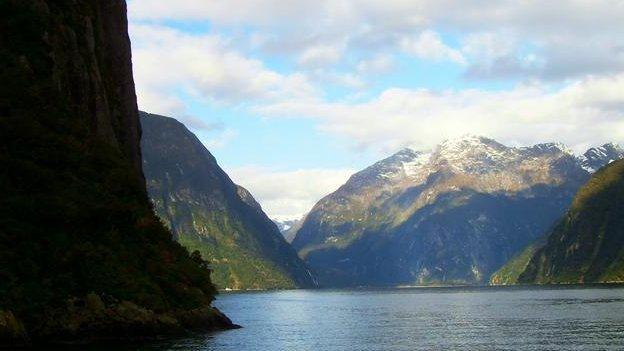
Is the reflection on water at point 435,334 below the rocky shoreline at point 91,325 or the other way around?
below

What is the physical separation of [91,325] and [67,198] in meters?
17.7

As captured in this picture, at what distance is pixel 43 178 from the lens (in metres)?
97.6

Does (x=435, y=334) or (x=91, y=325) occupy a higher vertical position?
(x=91, y=325)

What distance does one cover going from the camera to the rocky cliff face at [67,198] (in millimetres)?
87250

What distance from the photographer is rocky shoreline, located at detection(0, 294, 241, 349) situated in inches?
3130

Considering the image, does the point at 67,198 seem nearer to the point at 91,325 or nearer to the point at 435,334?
the point at 91,325

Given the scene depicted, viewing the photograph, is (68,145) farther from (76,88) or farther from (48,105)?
(76,88)

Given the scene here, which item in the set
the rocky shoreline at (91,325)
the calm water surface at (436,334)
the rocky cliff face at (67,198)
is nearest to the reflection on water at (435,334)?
the calm water surface at (436,334)

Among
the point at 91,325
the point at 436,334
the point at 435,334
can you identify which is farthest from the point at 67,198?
the point at 436,334

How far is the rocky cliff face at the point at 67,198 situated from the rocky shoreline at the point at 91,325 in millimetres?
202

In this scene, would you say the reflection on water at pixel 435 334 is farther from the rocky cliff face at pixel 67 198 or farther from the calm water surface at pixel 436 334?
the rocky cliff face at pixel 67 198

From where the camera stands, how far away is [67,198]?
318 ft

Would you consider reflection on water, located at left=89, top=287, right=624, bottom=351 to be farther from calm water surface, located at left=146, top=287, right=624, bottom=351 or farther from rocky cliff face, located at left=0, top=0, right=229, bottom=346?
rocky cliff face, located at left=0, top=0, right=229, bottom=346

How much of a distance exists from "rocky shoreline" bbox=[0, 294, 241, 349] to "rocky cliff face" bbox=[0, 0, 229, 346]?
202 millimetres
